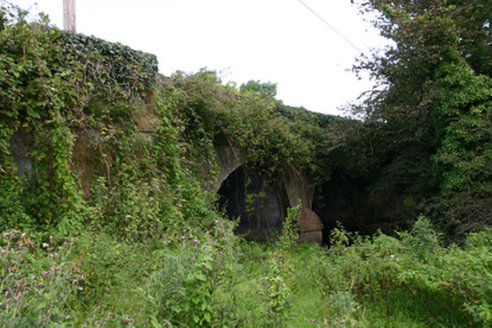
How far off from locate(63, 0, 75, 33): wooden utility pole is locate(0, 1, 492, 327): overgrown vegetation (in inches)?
50.8

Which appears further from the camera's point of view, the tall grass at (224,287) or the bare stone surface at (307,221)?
the bare stone surface at (307,221)

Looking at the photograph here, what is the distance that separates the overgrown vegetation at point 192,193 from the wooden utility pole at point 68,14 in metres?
1.29

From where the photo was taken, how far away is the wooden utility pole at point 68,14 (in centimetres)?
565

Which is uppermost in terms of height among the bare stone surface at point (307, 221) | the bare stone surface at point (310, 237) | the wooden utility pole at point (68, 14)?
the wooden utility pole at point (68, 14)

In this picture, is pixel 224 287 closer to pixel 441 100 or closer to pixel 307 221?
pixel 441 100

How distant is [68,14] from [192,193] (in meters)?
3.49

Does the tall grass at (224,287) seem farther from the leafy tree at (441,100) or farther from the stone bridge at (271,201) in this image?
the stone bridge at (271,201)

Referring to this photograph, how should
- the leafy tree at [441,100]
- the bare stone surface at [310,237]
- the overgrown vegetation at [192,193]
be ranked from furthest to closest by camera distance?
the bare stone surface at [310,237] → the leafy tree at [441,100] → the overgrown vegetation at [192,193]

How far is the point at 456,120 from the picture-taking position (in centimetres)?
649

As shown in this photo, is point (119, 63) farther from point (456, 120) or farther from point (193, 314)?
point (456, 120)

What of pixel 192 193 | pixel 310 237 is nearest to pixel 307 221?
pixel 310 237

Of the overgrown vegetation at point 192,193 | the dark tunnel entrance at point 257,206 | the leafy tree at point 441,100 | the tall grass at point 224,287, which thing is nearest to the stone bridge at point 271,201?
the dark tunnel entrance at point 257,206

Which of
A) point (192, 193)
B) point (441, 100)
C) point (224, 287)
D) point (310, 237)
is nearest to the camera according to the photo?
point (224, 287)

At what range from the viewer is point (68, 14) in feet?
18.6
